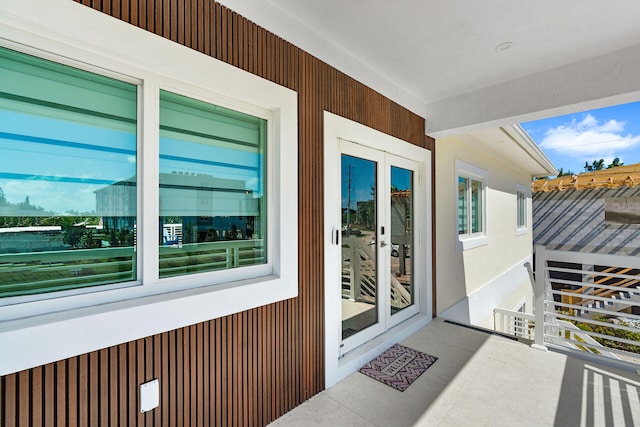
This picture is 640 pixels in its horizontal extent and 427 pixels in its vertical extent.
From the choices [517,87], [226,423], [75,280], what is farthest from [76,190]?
[517,87]

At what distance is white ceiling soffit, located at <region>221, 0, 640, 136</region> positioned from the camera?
206 centimetres

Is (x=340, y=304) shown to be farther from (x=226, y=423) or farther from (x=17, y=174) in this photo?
(x=17, y=174)

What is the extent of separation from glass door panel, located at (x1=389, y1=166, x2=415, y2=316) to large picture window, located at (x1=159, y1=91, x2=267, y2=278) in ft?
5.95

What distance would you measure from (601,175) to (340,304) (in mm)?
10932

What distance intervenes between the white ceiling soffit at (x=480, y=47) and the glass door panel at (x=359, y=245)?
0.93m

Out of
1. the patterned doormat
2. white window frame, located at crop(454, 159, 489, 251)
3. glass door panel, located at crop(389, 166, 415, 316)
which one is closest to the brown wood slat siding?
the patterned doormat

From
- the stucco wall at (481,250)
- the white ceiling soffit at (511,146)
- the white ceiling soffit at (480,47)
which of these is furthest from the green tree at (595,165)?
the white ceiling soffit at (480,47)

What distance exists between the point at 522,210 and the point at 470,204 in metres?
5.02

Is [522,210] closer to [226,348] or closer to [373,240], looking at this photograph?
A: [373,240]

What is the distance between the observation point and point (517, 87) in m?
3.17

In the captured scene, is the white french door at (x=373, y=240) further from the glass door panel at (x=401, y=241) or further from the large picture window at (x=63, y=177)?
the large picture window at (x=63, y=177)

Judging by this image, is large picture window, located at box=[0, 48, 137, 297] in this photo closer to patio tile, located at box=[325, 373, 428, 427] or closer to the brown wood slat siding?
the brown wood slat siding

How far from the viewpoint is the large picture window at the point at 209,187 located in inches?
68.1

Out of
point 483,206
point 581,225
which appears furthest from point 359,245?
point 581,225
